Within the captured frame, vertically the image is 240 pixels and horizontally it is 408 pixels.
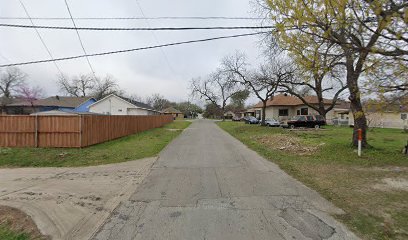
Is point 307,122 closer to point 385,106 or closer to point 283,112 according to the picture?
point 283,112

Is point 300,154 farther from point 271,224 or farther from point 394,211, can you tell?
point 271,224

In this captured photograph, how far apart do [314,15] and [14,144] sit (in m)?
15.0

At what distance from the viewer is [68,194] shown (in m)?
6.29

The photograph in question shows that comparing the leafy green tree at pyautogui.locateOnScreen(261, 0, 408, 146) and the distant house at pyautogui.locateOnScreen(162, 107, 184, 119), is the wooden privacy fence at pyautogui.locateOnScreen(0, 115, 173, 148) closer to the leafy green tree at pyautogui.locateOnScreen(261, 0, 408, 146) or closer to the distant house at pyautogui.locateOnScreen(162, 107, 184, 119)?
the leafy green tree at pyautogui.locateOnScreen(261, 0, 408, 146)

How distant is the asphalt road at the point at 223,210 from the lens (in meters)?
4.07

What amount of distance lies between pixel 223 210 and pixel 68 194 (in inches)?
151

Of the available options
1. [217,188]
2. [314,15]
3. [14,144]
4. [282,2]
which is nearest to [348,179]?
[217,188]

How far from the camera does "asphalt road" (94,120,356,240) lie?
407cm

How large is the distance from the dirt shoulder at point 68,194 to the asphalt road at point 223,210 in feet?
1.22

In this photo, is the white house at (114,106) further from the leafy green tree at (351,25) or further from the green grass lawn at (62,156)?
the leafy green tree at (351,25)

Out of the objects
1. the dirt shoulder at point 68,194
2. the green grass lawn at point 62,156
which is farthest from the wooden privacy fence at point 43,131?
Answer: the dirt shoulder at point 68,194

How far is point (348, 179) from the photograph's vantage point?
7.38 meters

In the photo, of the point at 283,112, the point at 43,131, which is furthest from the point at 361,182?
the point at 283,112

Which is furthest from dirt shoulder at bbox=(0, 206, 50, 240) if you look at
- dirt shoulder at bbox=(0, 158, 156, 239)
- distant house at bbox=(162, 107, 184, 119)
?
distant house at bbox=(162, 107, 184, 119)
